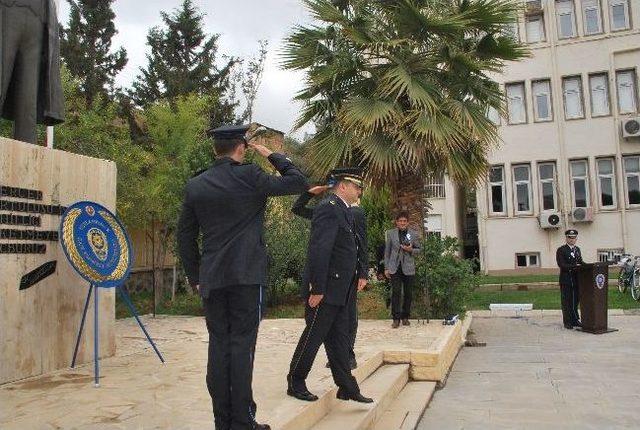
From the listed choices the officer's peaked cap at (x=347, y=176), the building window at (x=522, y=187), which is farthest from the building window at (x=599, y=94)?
the officer's peaked cap at (x=347, y=176)

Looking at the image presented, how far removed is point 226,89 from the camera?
28.8 meters

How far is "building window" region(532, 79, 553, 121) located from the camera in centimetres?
2372

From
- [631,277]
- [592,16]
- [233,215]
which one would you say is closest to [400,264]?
[233,215]

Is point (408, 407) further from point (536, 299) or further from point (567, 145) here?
point (567, 145)

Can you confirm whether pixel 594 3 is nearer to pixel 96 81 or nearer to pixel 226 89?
pixel 226 89

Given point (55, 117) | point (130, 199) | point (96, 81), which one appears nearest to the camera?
point (55, 117)

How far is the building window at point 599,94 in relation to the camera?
23013 millimetres

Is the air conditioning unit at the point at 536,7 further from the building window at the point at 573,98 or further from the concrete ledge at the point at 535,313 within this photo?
the concrete ledge at the point at 535,313

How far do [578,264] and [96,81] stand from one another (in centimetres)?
2176

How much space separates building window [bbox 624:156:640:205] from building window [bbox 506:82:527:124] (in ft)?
13.4

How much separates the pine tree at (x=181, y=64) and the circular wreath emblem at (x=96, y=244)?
23531 mm

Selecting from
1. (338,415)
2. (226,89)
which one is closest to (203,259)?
(338,415)

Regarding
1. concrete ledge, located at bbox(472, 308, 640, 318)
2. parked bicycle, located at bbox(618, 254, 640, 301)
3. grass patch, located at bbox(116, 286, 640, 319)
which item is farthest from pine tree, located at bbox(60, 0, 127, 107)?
parked bicycle, located at bbox(618, 254, 640, 301)

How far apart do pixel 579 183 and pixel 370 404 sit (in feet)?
68.6
